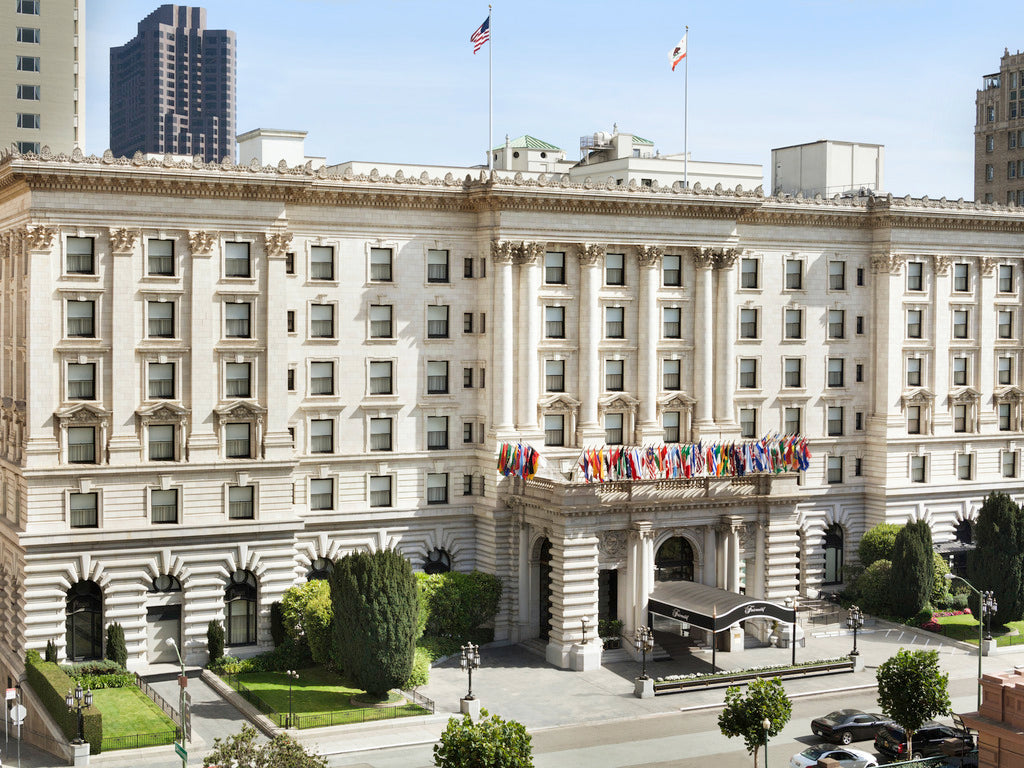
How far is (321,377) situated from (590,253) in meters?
17.4

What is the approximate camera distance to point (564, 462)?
81.1m

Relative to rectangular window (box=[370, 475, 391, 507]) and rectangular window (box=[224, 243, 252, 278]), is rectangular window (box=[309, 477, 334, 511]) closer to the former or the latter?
rectangular window (box=[370, 475, 391, 507])

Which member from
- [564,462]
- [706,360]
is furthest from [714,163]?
[564,462]

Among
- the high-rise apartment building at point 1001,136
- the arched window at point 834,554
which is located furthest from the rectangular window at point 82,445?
the high-rise apartment building at point 1001,136

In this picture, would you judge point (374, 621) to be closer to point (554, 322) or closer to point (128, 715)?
point (128, 715)

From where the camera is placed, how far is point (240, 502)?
2884 inches

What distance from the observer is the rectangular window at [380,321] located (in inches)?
3076

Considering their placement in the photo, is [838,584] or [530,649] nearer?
[530,649]

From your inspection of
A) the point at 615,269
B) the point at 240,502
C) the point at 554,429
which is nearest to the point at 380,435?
the point at 240,502

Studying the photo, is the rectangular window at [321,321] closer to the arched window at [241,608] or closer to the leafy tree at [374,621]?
the arched window at [241,608]

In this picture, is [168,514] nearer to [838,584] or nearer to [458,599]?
[458,599]

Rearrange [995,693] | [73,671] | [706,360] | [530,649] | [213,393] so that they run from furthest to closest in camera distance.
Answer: [706,360]
[530,649]
[213,393]
[73,671]
[995,693]

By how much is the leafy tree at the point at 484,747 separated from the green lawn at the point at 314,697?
1547 centimetres

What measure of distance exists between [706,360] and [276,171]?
28.8m
